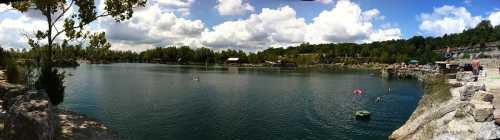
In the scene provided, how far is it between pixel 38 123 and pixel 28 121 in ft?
1.15

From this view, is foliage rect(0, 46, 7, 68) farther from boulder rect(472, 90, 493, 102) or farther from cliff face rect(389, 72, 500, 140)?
boulder rect(472, 90, 493, 102)

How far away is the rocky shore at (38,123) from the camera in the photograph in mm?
12727

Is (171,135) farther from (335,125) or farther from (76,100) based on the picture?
(76,100)

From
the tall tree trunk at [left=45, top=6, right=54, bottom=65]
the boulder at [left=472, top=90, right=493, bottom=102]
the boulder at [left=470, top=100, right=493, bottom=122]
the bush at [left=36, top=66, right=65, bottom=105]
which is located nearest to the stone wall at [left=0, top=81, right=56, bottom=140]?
the tall tree trunk at [left=45, top=6, right=54, bottom=65]

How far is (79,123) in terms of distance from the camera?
17781 mm

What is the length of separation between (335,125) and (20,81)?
2766cm

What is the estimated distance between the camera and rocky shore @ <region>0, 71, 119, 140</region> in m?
12.7

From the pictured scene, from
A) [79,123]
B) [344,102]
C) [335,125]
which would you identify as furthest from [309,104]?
[79,123]

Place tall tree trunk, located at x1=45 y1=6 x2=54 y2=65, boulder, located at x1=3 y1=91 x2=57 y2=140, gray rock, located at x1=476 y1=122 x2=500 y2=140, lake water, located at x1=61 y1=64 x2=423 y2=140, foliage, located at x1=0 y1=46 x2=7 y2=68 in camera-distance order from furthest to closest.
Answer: foliage, located at x1=0 y1=46 x2=7 y2=68 < lake water, located at x1=61 y1=64 x2=423 y2=140 < tall tree trunk, located at x1=45 y1=6 x2=54 y2=65 < gray rock, located at x1=476 y1=122 x2=500 y2=140 < boulder, located at x1=3 y1=91 x2=57 y2=140

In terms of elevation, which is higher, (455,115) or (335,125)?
(455,115)

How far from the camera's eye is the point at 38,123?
1307 cm

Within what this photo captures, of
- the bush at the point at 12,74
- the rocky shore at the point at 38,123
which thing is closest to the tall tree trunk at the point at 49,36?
the rocky shore at the point at 38,123

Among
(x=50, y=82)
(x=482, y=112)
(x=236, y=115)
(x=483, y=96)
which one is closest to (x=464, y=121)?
(x=482, y=112)

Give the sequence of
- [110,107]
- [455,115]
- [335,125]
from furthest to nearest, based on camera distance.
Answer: [110,107]
[335,125]
[455,115]
